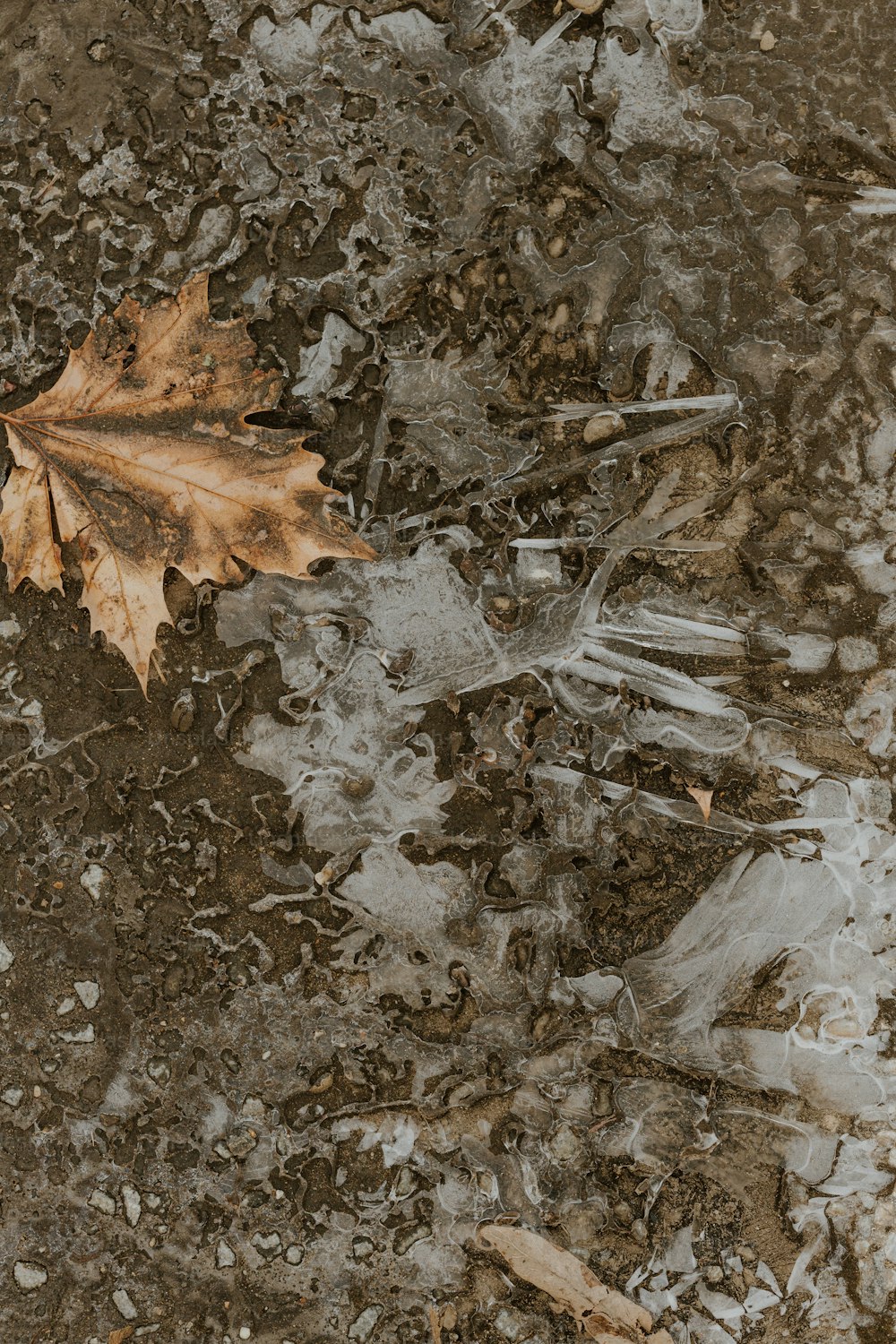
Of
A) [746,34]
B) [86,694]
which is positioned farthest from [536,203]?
[86,694]

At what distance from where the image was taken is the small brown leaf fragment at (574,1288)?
2.08m

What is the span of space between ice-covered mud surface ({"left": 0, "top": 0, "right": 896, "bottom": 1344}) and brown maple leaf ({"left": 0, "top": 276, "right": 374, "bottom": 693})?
101 millimetres

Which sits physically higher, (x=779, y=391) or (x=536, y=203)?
(x=536, y=203)

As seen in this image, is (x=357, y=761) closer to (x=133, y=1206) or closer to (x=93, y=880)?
(x=93, y=880)

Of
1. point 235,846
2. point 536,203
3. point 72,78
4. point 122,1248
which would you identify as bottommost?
point 122,1248

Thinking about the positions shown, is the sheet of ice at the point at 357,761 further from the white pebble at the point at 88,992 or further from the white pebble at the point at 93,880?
the white pebble at the point at 88,992

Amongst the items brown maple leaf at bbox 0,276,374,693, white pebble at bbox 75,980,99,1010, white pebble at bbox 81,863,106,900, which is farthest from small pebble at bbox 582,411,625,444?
white pebble at bbox 75,980,99,1010

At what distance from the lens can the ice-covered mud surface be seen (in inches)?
79.8

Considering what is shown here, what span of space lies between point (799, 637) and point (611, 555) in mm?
489

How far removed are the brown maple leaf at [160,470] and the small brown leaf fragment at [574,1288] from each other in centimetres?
163

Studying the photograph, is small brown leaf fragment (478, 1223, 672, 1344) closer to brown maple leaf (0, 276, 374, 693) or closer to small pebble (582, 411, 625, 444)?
brown maple leaf (0, 276, 374, 693)

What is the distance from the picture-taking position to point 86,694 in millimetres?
2121

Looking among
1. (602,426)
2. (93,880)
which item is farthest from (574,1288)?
(602,426)

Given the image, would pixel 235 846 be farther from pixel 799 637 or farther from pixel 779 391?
pixel 779 391
